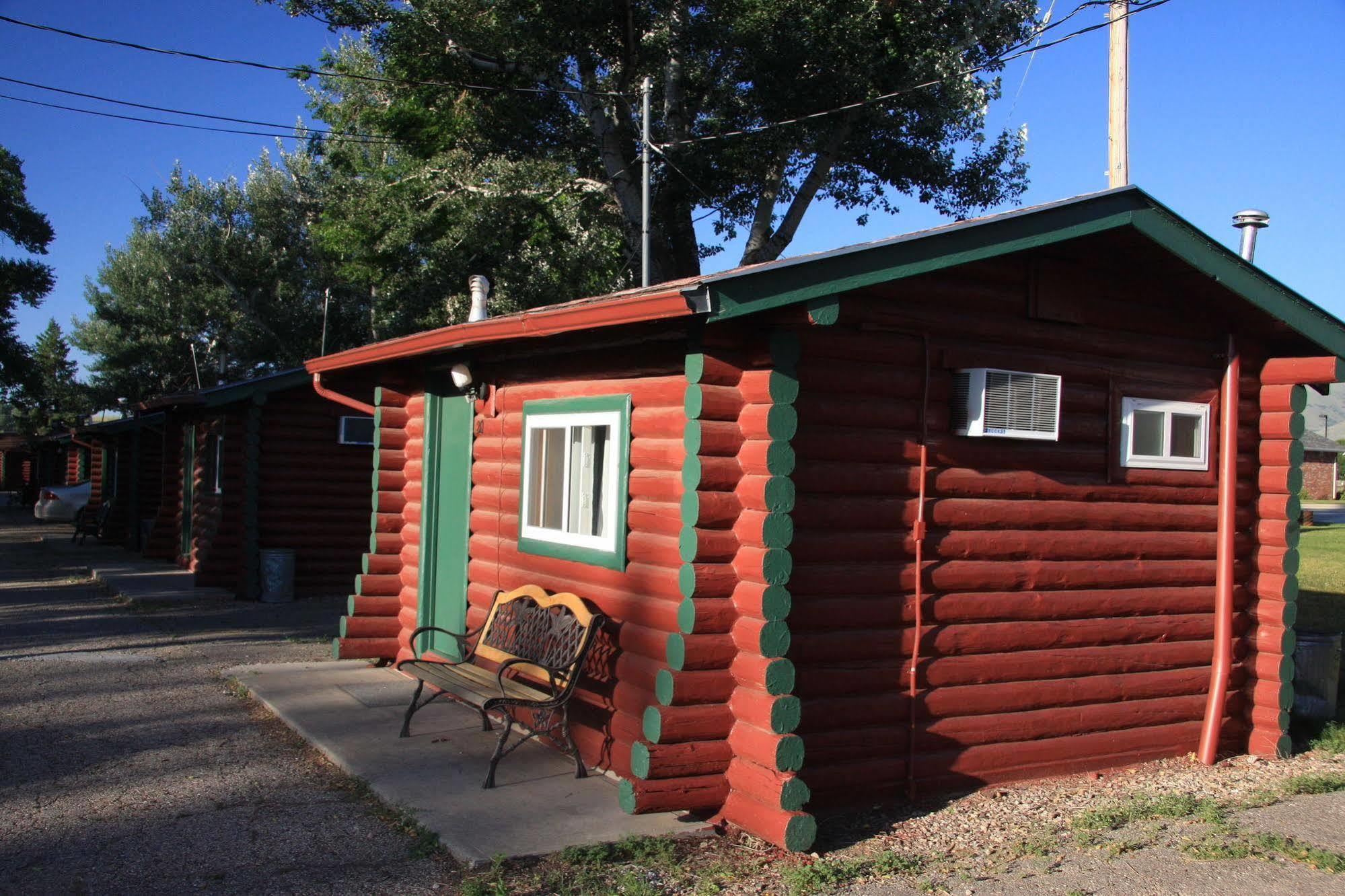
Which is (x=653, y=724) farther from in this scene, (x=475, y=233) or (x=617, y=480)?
(x=475, y=233)

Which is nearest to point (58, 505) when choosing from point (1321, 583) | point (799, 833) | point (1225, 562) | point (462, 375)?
point (462, 375)

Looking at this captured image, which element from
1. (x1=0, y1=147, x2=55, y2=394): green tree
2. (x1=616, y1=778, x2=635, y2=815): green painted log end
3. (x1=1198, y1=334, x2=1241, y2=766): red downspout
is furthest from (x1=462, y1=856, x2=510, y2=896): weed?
(x1=0, y1=147, x2=55, y2=394): green tree

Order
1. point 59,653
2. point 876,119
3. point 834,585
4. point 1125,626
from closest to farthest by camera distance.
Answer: point 834,585 → point 1125,626 → point 59,653 → point 876,119

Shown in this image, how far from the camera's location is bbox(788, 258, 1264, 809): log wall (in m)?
5.77

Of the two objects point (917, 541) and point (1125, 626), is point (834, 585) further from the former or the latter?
point (1125, 626)

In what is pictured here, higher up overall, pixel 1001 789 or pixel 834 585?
pixel 834 585

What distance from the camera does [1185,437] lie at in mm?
7285

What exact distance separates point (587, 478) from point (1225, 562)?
4298 mm

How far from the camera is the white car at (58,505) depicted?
31.9m

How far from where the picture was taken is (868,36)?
18.2m

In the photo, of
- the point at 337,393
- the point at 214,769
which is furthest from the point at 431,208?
the point at 214,769

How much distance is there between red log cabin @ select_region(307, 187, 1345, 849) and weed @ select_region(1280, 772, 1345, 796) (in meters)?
0.52

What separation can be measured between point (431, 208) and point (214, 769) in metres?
14.9

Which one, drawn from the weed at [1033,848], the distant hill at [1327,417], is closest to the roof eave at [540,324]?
the weed at [1033,848]
